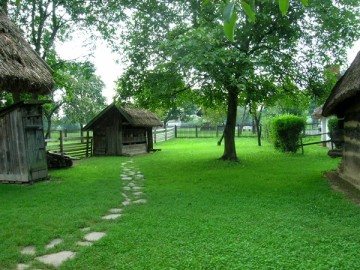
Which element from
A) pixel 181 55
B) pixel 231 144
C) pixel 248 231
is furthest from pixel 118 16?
pixel 248 231

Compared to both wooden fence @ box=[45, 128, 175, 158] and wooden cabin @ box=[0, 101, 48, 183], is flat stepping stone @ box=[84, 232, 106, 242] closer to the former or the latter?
wooden cabin @ box=[0, 101, 48, 183]

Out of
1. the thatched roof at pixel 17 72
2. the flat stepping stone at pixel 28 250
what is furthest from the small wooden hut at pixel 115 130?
the flat stepping stone at pixel 28 250

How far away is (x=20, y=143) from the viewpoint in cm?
934

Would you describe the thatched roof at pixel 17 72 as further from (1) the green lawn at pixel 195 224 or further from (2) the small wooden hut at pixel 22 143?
(2) the small wooden hut at pixel 22 143

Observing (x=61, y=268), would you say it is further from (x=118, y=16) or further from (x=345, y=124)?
(x=118, y=16)

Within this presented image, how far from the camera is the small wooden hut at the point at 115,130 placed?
18281 millimetres

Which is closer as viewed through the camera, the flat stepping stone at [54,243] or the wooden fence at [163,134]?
the flat stepping stone at [54,243]

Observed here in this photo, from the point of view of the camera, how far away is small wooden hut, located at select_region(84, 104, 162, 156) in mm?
18281


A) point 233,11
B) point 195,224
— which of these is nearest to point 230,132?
point 195,224

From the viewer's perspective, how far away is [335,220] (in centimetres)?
553

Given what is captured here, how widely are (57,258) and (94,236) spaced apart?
0.84 m

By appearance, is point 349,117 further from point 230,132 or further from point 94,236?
point 94,236

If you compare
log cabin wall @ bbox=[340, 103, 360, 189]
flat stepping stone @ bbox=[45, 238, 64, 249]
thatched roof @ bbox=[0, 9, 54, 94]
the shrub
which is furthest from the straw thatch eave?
flat stepping stone @ bbox=[45, 238, 64, 249]

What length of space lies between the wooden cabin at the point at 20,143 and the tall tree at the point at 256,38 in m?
4.20
